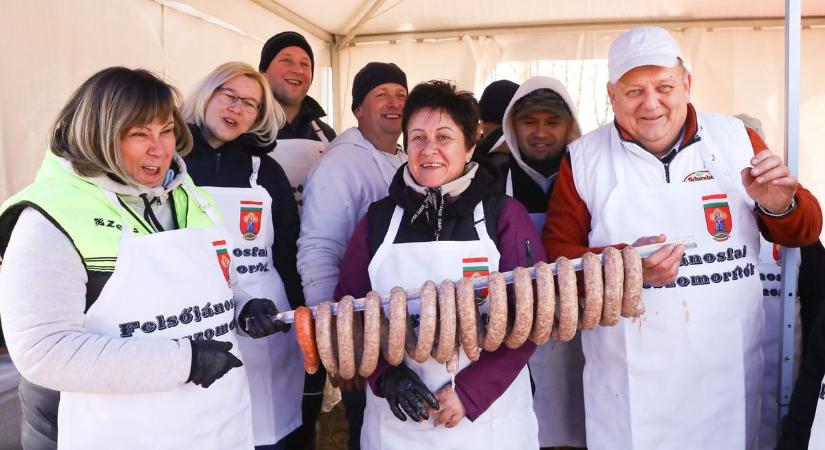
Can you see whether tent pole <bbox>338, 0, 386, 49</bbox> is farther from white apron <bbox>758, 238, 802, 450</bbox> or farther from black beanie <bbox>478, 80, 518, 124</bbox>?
white apron <bbox>758, 238, 802, 450</bbox>

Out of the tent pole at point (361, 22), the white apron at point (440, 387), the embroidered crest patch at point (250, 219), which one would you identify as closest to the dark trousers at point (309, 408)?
the embroidered crest patch at point (250, 219)

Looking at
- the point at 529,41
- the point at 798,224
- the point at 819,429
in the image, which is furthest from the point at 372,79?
the point at 529,41

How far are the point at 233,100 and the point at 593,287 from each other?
1829 mm

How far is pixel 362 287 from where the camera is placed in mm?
2234

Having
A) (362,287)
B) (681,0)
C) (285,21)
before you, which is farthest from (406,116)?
(681,0)

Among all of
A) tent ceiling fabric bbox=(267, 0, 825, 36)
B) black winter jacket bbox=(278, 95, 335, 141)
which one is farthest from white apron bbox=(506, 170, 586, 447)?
tent ceiling fabric bbox=(267, 0, 825, 36)

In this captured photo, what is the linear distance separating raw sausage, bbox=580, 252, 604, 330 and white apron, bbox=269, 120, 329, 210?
6.84ft

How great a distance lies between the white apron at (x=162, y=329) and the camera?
163cm

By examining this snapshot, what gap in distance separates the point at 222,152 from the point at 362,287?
1.01m

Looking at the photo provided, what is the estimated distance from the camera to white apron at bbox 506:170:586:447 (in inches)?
119

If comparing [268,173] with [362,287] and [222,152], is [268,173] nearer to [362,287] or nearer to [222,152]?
[222,152]

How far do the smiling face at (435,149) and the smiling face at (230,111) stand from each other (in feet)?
2.96

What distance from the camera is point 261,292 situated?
2691mm

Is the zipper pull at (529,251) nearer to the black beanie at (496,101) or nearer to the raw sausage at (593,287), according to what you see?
the raw sausage at (593,287)
